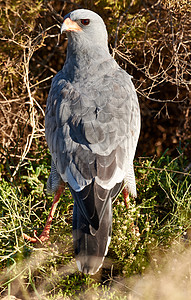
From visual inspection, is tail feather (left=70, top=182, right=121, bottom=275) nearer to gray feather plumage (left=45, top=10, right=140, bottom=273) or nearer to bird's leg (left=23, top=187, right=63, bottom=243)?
gray feather plumage (left=45, top=10, right=140, bottom=273)

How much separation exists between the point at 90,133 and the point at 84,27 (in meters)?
1.06

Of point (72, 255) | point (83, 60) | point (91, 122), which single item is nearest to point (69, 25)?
point (83, 60)

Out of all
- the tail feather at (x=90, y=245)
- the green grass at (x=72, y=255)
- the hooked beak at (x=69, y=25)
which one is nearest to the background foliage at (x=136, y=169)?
the green grass at (x=72, y=255)

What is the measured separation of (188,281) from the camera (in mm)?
2920

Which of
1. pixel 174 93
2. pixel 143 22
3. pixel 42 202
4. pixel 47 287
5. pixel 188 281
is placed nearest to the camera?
pixel 188 281

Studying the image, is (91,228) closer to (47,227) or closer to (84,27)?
(47,227)

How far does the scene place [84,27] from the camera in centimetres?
351

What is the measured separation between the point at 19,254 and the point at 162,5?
2.92 metres

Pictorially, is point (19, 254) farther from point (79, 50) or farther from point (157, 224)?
point (79, 50)

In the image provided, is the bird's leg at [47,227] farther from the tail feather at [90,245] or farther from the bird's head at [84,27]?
the bird's head at [84,27]

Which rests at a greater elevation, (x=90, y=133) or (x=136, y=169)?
(x=90, y=133)

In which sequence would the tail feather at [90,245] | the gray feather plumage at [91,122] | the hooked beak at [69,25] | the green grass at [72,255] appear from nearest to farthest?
the tail feather at [90,245] < the gray feather plumage at [91,122] < the green grass at [72,255] < the hooked beak at [69,25]

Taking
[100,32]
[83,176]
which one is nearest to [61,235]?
[83,176]

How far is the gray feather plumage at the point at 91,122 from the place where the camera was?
2957 millimetres
